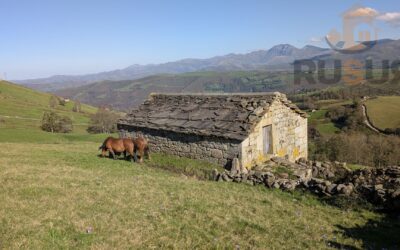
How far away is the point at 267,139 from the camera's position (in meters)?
18.5

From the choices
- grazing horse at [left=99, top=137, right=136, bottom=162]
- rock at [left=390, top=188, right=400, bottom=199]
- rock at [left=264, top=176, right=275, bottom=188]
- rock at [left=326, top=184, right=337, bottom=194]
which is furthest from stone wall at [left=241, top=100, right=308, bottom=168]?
rock at [left=390, top=188, right=400, bottom=199]

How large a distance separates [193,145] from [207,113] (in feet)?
7.13

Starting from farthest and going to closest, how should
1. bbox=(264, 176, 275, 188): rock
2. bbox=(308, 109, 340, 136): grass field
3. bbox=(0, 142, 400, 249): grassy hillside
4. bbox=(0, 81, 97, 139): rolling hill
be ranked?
bbox=(0, 81, 97, 139): rolling hill
bbox=(308, 109, 340, 136): grass field
bbox=(264, 176, 275, 188): rock
bbox=(0, 142, 400, 249): grassy hillside

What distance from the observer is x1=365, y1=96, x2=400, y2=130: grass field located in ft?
202

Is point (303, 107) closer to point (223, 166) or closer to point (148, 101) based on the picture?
point (148, 101)

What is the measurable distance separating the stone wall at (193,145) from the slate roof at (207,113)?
0.35m

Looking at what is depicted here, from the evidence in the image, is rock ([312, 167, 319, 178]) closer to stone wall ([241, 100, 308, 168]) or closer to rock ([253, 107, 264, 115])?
stone wall ([241, 100, 308, 168])

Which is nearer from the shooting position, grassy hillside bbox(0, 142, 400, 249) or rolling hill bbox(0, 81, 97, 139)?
grassy hillside bbox(0, 142, 400, 249)

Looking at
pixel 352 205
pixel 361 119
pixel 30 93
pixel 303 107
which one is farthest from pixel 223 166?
pixel 30 93

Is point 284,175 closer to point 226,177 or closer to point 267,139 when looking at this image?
point 226,177

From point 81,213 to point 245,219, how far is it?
13.0ft

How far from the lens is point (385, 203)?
1038 cm

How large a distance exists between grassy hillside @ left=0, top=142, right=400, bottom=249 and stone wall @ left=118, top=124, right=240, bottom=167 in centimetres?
365

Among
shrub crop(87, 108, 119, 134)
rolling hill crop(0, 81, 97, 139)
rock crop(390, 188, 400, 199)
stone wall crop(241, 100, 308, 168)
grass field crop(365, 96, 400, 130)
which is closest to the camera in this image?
rock crop(390, 188, 400, 199)
